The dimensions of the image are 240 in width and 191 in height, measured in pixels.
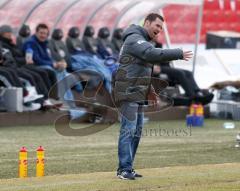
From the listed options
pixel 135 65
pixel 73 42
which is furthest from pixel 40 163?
pixel 73 42

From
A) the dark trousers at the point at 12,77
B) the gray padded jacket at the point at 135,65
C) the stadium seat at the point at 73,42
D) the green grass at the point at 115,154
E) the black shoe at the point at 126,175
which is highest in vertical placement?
the stadium seat at the point at 73,42

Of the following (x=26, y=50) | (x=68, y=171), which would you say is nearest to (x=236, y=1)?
(x=26, y=50)

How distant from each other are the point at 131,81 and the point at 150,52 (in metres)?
0.46

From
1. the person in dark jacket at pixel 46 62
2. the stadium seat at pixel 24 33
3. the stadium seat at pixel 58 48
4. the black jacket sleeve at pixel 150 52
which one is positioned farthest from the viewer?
the stadium seat at pixel 58 48

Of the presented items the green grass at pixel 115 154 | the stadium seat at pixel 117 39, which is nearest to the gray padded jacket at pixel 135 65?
the green grass at pixel 115 154

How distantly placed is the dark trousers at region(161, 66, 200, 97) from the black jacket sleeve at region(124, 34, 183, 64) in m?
11.2

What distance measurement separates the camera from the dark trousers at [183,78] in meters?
21.4

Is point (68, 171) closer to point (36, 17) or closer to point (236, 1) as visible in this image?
point (36, 17)

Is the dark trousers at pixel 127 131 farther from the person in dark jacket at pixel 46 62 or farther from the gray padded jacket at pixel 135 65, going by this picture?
the person in dark jacket at pixel 46 62

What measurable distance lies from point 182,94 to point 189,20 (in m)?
3.05

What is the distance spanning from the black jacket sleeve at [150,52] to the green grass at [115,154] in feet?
4.68

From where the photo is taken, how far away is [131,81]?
10.4 meters

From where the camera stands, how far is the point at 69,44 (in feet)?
68.7

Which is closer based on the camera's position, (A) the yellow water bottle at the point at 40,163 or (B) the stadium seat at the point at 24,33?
(A) the yellow water bottle at the point at 40,163
